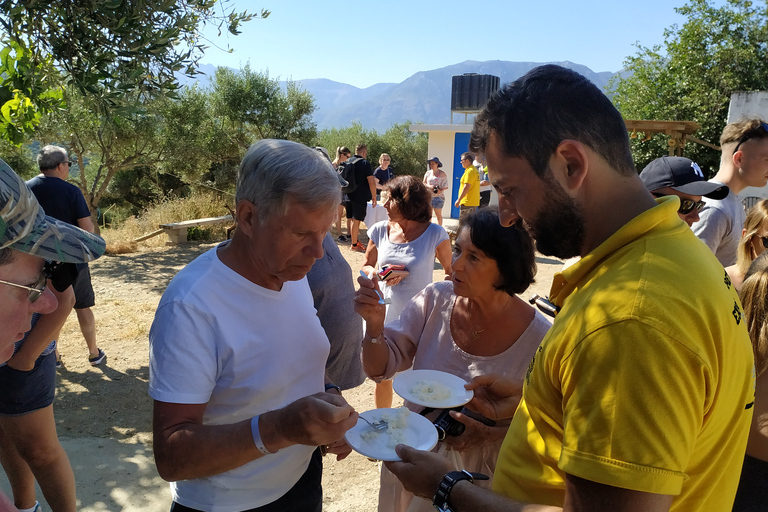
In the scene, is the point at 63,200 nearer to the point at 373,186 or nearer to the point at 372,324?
the point at 372,324

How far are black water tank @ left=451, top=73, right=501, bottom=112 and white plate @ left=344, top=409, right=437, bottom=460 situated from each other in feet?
75.2

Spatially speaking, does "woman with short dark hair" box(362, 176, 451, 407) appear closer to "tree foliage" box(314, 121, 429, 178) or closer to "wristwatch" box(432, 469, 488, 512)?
"wristwatch" box(432, 469, 488, 512)

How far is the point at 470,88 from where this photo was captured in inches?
927

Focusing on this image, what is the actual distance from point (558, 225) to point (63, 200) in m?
5.03

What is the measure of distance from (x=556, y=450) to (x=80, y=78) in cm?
328

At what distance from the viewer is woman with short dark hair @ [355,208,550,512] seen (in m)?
2.20

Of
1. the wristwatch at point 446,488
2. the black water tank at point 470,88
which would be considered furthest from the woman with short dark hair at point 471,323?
the black water tank at point 470,88

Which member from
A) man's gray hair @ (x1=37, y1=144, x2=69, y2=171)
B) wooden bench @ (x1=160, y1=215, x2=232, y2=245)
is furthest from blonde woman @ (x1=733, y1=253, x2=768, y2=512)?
wooden bench @ (x1=160, y1=215, x2=232, y2=245)

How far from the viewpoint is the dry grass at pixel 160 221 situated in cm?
1055

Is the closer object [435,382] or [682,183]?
[435,382]

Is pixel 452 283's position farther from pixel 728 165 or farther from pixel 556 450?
pixel 728 165

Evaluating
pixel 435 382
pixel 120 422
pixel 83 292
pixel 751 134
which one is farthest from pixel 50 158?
pixel 751 134

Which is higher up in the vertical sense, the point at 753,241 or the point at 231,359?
the point at 753,241

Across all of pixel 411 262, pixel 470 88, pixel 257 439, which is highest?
pixel 470 88
